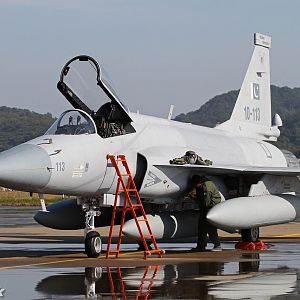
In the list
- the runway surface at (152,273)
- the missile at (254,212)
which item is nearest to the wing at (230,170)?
the missile at (254,212)

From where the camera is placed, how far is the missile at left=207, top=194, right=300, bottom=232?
687 inches

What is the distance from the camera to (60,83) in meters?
18.0

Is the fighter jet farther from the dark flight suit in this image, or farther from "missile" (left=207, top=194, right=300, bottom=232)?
the dark flight suit

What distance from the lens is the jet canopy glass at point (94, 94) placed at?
57.6 feet

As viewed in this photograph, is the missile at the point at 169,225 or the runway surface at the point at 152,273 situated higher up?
the missile at the point at 169,225

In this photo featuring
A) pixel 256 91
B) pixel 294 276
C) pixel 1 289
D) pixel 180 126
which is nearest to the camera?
pixel 1 289

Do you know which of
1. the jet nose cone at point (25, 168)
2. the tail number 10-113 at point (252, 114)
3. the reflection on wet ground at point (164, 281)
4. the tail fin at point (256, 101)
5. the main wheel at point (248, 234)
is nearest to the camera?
Result: the reflection on wet ground at point (164, 281)

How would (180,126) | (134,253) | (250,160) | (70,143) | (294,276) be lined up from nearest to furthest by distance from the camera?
(294,276) → (70,143) → (134,253) → (180,126) → (250,160)

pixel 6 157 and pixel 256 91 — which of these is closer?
pixel 6 157

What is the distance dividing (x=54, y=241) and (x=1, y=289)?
33.9ft

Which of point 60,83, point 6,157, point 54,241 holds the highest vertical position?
point 60,83

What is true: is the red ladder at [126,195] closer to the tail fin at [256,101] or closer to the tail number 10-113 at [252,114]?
the tail fin at [256,101]

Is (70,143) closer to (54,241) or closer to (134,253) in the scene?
(134,253)

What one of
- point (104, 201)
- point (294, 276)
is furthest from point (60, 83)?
point (294, 276)
